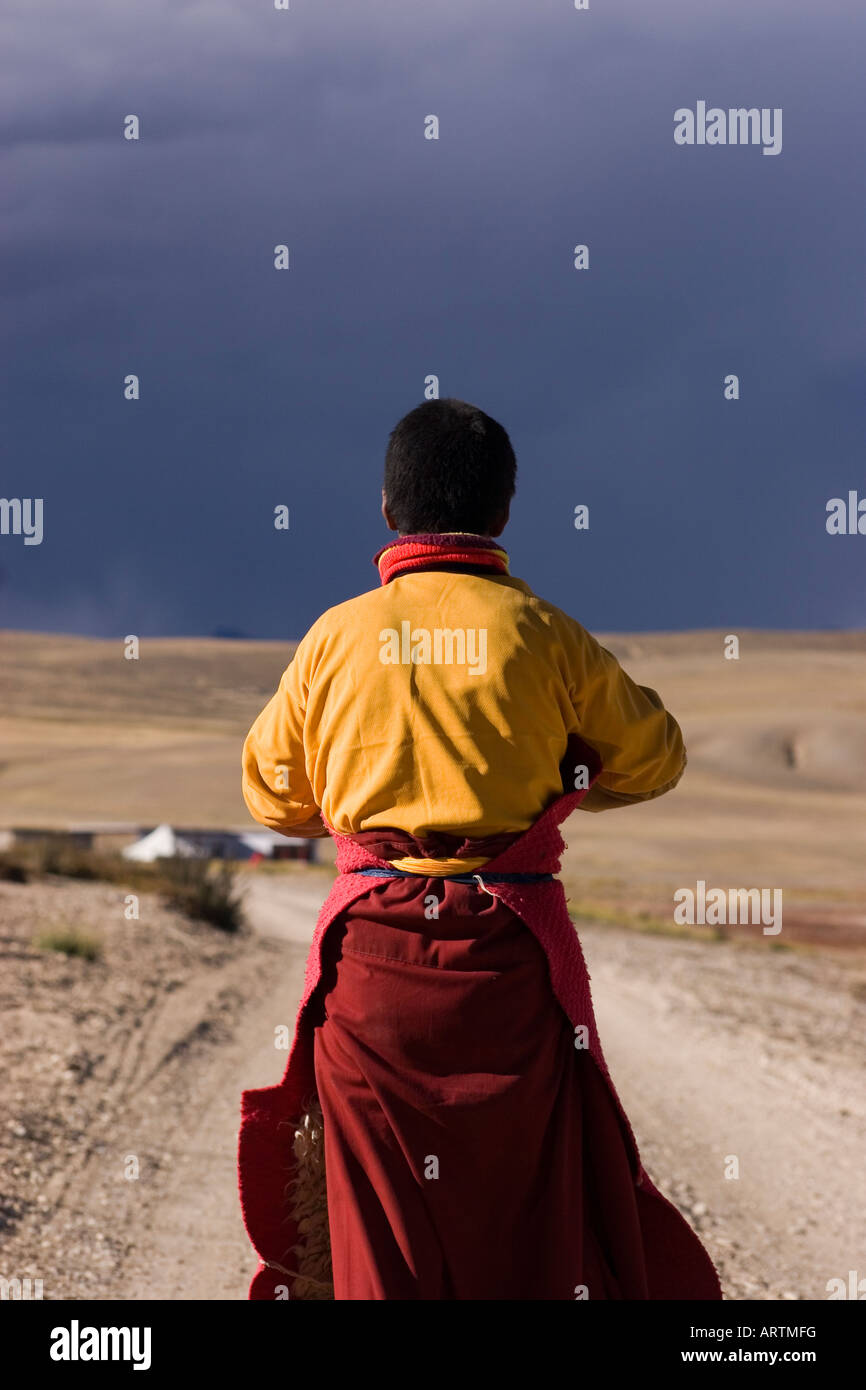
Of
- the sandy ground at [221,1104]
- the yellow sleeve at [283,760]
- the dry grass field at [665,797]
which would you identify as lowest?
the dry grass field at [665,797]

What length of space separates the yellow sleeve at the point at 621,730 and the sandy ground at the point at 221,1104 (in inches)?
122

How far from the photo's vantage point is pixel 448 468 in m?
3.04

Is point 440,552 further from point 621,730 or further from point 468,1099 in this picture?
point 468,1099

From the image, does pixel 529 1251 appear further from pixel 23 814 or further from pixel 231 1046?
pixel 23 814

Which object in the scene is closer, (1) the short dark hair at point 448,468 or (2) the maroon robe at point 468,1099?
(2) the maroon robe at point 468,1099

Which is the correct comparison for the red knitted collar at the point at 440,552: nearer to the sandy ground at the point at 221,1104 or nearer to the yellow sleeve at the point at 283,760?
the yellow sleeve at the point at 283,760

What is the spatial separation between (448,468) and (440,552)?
18cm

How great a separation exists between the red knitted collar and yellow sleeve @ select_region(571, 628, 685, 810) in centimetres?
25

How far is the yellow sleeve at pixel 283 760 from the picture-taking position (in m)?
2.97

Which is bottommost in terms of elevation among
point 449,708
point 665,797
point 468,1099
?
point 665,797

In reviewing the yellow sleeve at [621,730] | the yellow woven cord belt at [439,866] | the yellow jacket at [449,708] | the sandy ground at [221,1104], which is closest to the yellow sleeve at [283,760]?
the yellow jacket at [449,708]

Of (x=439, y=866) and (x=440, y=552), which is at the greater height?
(x=440, y=552)

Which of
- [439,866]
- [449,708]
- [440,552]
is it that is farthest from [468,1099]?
[440,552]
